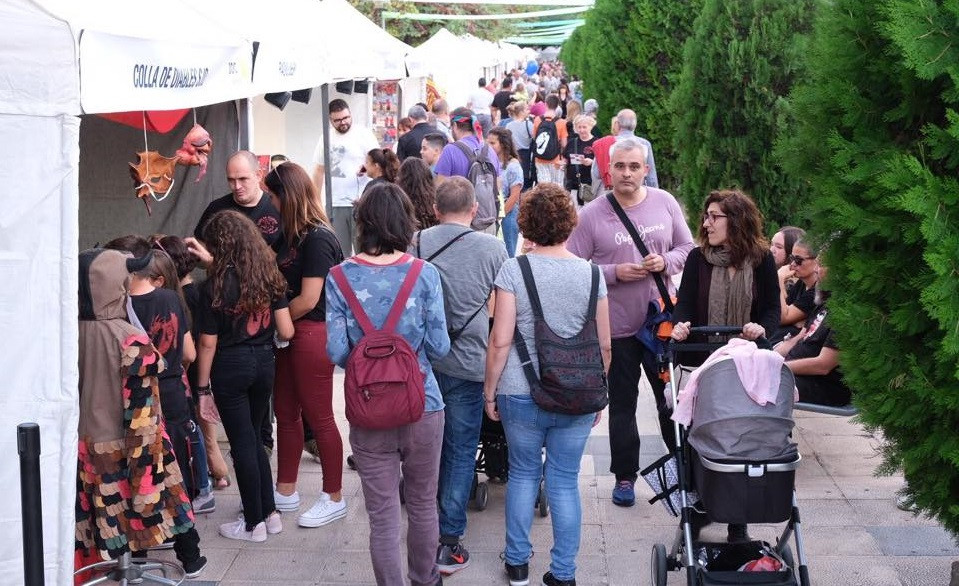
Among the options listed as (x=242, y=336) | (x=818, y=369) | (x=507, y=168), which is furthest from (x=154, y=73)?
(x=507, y=168)

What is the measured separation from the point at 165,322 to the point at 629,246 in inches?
96.5

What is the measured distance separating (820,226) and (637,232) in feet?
6.59

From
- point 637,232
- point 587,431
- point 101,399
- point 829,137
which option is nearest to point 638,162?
point 637,232

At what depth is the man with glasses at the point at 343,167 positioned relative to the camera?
10609mm

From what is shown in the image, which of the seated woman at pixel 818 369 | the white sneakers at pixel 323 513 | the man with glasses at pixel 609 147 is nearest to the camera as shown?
the white sneakers at pixel 323 513

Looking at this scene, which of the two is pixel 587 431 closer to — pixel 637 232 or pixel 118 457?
pixel 637 232

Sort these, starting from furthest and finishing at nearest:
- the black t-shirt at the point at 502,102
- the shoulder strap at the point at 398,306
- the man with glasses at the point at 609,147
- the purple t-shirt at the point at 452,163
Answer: the black t-shirt at the point at 502,102 → the man with glasses at the point at 609,147 → the purple t-shirt at the point at 452,163 → the shoulder strap at the point at 398,306

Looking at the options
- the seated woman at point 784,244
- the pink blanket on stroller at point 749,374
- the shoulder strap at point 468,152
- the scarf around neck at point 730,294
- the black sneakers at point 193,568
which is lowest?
the black sneakers at point 193,568

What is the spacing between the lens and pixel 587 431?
496 centimetres

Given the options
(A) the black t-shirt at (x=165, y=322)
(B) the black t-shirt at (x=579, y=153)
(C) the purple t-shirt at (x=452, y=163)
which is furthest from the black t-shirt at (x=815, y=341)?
(B) the black t-shirt at (x=579, y=153)

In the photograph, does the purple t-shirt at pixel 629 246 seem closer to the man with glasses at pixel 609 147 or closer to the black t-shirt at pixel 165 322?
the black t-shirt at pixel 165 322

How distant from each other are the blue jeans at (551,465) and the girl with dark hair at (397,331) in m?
0.38

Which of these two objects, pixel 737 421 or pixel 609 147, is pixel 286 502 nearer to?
pixel 737 421

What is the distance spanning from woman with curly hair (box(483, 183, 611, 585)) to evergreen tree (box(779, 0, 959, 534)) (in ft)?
3.94
